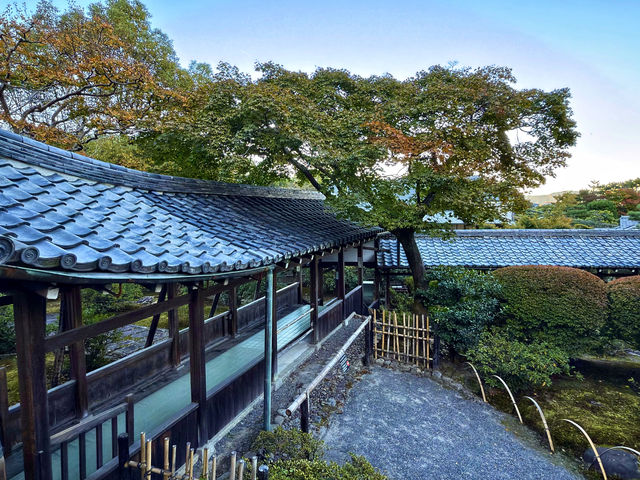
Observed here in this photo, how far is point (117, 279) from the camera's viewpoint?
9.59 ft

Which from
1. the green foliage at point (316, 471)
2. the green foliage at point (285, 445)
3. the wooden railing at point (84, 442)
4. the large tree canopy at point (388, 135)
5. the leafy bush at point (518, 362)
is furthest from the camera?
the leafy bush at point (518, 362)

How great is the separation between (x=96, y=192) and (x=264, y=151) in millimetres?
4803

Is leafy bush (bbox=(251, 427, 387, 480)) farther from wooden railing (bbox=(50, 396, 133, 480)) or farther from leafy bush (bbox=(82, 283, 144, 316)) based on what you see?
leafy bush (bbox=(82, 283, 144, 316))

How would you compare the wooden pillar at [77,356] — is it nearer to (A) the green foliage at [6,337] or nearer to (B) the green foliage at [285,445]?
(B) the green foliage at [285,445]

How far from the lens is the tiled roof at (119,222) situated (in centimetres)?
273

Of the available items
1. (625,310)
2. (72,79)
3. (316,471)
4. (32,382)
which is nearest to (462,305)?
(625,310)

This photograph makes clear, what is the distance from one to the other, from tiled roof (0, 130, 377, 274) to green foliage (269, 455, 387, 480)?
249 cm

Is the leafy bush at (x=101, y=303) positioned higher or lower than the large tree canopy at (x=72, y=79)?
lower

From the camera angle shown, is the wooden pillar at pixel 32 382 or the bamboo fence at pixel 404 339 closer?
the wooden pillar at pixel 32 382

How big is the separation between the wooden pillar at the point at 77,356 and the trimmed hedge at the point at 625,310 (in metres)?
12.7

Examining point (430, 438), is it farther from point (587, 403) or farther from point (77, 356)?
point (77, 356)

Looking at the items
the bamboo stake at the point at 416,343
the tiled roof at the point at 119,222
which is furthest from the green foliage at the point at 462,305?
the tiled roof at the point at 119,222

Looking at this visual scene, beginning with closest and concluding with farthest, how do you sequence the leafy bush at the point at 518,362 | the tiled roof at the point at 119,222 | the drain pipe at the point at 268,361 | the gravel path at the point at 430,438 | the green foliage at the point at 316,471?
the tiled roof at the point at 119,222, the green foliage at the point at 316,471, the drain pipe at the point at 268,361, the gravel path at the point at 430,438, the leafy bush at the point at 518,362

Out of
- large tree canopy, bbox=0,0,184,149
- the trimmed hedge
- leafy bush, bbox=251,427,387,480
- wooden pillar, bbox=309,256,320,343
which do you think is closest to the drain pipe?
leafy bush, bbox=251,427,387,480
